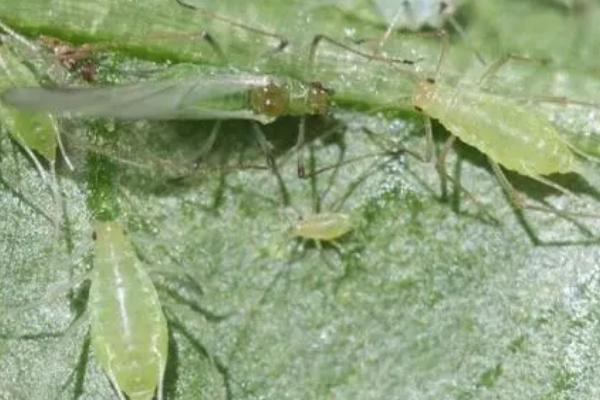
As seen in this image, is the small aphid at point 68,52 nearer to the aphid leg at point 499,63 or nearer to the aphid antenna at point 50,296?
the aphid antenna at point 50,296

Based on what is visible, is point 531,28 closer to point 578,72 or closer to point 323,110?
point 578,72

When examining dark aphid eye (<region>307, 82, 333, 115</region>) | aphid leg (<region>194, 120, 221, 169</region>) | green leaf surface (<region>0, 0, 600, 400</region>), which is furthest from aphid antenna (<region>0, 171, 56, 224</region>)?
dark aphid eye (<region>307, 82, 333, 115</region>)

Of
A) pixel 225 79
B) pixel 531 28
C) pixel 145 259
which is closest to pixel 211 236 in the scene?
pixel 145 259

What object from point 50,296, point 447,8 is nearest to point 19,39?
point 50,296

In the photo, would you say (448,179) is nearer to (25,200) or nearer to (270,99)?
(270,99)

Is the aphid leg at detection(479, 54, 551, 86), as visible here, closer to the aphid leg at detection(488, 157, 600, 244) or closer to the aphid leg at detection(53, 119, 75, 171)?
the aphid leg at detection(488, 157, 600, 244)

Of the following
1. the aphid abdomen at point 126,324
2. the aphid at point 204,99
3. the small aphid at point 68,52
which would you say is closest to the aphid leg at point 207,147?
the aphid at point 204,99
